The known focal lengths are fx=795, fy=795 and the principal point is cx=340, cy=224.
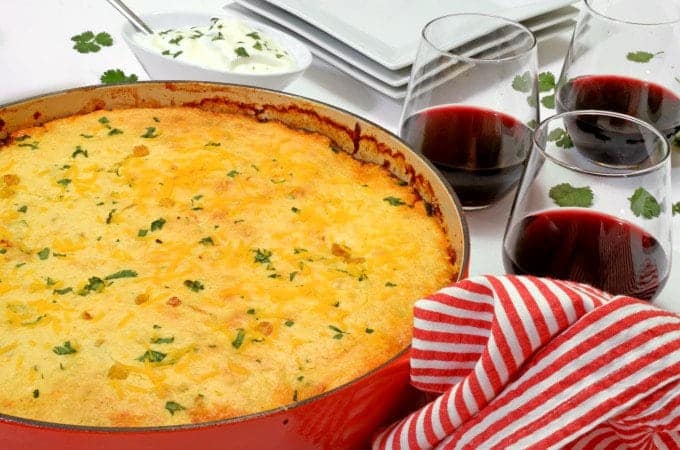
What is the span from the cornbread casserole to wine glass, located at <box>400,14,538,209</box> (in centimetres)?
9

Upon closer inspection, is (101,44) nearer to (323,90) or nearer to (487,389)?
(323,90)

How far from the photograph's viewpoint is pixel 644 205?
0.92 m

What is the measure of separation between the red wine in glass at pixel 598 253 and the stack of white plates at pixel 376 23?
0.66m

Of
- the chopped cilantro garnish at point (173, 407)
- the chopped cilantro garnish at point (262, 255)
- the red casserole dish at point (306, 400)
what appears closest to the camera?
the red casserole dish at point (306, 400)

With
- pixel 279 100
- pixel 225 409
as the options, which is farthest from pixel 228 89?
pixel 225 409

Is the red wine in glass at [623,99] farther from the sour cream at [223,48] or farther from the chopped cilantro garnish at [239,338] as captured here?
the chopped cilantro garnish at [239,338]

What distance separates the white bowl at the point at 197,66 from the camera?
1.45m

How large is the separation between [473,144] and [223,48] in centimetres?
57

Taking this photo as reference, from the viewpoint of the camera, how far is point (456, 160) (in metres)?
1.20

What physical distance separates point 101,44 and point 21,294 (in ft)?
3.10

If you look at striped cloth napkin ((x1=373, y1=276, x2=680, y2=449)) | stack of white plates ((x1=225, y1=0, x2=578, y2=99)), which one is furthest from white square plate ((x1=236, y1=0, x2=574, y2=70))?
striped cloth napkin ((x1=373, y1=276, x2=680, y2=449))

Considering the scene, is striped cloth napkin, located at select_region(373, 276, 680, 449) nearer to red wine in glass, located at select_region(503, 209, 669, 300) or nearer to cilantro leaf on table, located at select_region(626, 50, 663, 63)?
red wine in glass, located at select_region(503, 209, 669, 300)

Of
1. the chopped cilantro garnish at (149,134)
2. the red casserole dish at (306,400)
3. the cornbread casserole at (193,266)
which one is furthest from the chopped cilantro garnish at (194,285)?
the chopped cilantro garnish at (149,134)

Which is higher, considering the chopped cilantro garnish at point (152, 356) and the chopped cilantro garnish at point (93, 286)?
the chopped cilantro garnish at point (152, 356)
